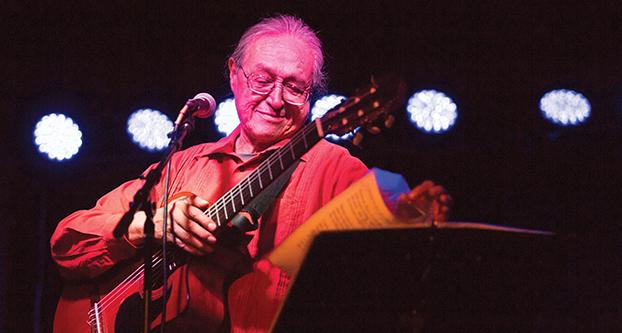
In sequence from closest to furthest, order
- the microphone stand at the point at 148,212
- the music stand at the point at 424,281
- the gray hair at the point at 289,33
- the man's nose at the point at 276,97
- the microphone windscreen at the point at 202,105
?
the music stand at the point at 424,281 < the microphone stand at the point at 148,212 < the microphone windscreen at the point at 202,105 < the man's nose at the point at 276,97 < the gray hair at the point at 289,33

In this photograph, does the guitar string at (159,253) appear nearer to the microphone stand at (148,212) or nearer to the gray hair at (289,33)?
the microphone stand at (148,212)

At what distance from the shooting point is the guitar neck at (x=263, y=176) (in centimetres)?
216

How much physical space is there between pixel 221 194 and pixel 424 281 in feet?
4.06

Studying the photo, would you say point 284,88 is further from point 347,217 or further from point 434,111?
point 434,111

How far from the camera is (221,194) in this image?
2.57m

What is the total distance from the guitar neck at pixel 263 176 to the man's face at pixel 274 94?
40 centimetres

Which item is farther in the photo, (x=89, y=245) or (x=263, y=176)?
(x=89, y=245)

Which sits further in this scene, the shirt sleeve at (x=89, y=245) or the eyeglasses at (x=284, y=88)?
the eyeglasses at (x=284, y=88)

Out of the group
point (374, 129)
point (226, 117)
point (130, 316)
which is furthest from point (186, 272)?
point (226, 117)

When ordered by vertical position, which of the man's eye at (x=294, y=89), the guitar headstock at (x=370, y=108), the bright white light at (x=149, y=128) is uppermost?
the guitar headstock at (x=370, y=108)

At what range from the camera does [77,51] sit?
4.10 m

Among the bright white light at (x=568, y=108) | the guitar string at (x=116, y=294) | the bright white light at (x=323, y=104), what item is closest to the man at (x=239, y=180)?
the guitar string at (x=116, y=294)

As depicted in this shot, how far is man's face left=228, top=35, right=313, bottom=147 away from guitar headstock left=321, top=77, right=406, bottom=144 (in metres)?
0.58

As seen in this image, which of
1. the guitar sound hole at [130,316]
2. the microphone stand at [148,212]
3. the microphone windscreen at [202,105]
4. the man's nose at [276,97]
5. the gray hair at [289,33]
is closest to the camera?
the microphone stand at [148,212]
